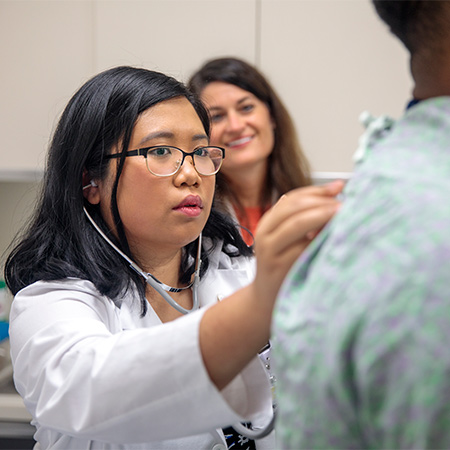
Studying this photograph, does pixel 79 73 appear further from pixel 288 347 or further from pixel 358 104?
pixel 288 347

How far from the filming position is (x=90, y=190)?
1035 mm

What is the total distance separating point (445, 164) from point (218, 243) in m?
0.81

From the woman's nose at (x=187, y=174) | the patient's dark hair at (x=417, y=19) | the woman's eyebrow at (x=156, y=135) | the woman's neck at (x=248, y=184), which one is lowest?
the woman's neck at (x=248, y=184)

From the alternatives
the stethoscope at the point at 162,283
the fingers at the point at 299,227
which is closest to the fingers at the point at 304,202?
the fingers at the point at 299,227

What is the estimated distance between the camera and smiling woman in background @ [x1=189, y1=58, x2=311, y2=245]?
5.99 feet

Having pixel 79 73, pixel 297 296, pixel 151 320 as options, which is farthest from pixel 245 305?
pixel 79 73

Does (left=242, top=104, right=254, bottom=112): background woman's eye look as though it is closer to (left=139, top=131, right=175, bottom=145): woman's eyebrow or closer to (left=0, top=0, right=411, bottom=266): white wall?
(left=0, top=0, right=411, bottom=266): white wall

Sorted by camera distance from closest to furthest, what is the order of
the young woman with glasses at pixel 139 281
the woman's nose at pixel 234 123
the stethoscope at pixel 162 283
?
1. the young woman with glasses at pixel 139 281
2. the stethoscope at pixel 162 283
3. the woman's nose at pixel 234 123

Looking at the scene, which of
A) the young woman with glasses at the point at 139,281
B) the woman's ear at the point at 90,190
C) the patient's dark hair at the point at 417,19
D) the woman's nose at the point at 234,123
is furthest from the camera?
the woman's nose at the point at 234,123

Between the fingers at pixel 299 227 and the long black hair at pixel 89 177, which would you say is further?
the long black hair at pixel 89 177

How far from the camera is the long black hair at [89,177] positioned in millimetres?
965

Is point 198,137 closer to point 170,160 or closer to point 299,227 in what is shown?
point 170,160

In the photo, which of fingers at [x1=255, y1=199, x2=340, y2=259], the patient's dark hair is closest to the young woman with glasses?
fingers at [x1=255, y1=199, x2=340, y2=259]

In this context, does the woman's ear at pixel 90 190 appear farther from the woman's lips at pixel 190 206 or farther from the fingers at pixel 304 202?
the fingers at pixel 304 202
